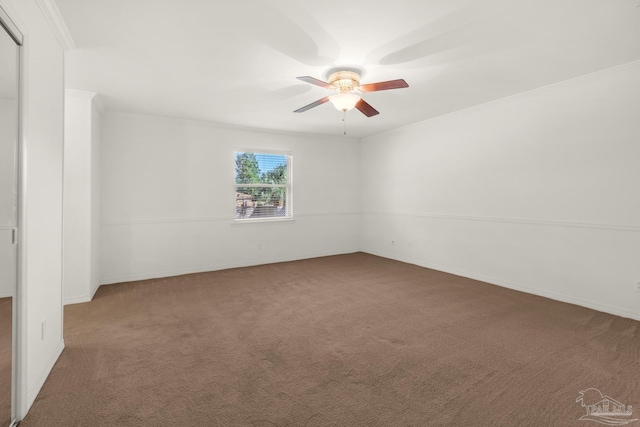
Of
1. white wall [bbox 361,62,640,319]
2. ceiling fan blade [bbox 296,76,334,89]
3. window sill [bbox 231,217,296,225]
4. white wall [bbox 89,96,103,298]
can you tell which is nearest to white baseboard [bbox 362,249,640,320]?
white wall [bbox 361,62,640,319]

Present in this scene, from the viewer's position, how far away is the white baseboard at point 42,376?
73.5 inches

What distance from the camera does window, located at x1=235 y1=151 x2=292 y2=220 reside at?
564 centimetres

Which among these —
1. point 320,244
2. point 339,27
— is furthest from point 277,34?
point 320,244

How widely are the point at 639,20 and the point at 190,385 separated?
4145mm

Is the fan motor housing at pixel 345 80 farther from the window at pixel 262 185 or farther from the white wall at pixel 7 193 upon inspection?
the window at pixel 262 185

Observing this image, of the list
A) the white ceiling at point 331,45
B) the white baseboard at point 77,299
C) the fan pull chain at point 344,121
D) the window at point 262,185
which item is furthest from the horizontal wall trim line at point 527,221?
the white baseboard at point 77,299

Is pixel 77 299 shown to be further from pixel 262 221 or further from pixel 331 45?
pixel 331 45

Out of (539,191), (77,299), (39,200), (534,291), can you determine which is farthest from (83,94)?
(534,291)

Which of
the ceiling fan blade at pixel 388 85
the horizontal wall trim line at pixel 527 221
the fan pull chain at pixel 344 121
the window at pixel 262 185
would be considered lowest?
the horizontal wall trim line at pixel 527 221

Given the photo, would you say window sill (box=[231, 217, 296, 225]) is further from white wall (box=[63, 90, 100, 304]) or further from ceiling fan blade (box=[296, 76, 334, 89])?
ceiling fan blade (box=[296, 76, 334, 89])

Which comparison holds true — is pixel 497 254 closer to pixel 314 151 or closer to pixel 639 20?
pixel 639 20

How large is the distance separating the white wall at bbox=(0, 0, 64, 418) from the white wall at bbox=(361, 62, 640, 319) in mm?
4790

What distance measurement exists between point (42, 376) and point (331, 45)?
10.5 ft

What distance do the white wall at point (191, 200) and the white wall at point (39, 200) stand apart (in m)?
2.28
